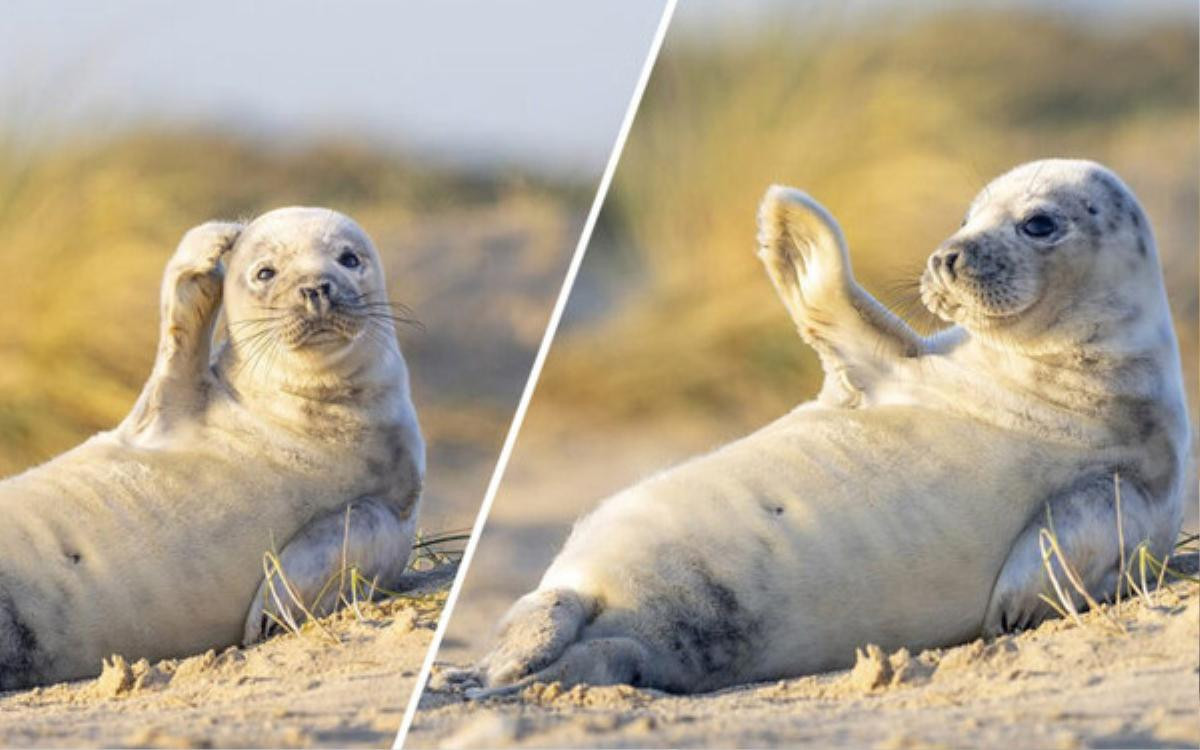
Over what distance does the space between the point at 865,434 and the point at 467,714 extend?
4.87 ft

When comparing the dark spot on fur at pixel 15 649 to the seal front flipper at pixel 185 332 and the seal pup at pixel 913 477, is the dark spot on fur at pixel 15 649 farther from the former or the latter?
the seal pup at pixel 913 477

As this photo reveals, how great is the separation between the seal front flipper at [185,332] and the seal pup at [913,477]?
61.0 inches

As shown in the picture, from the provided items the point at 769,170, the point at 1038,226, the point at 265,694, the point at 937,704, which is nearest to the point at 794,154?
the point at 769,170

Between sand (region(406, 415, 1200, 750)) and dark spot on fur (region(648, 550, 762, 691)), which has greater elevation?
dark spot on fur (region(648, 550, 762, 691))

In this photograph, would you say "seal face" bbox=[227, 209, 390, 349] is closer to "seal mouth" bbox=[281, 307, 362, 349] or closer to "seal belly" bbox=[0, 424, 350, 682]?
"seal mouth" bbox=[281, 307, 362, 349]

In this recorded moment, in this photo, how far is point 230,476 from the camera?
27.1 ft

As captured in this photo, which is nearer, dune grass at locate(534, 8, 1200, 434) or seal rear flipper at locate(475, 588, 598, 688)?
seal rear flipper at locate(475, 588, 598, 688)

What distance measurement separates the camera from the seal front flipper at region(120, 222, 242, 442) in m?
8.40

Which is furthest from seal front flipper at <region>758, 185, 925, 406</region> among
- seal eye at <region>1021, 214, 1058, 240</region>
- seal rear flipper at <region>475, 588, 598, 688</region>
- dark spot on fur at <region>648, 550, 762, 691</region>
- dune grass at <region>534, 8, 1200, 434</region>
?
dune grass at <region>534, 8, 1200, 434</region>

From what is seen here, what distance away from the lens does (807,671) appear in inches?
287

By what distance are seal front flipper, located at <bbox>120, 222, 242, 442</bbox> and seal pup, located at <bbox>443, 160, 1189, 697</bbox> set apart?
61.0 inches

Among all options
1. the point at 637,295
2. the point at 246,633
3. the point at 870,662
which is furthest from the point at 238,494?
the point at 637,295

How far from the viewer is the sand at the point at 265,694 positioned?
6953 millimetres

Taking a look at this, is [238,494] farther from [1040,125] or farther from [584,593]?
[1040,125]
